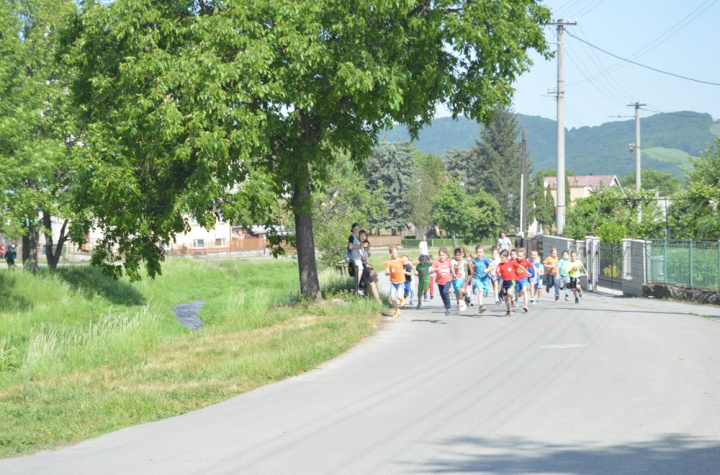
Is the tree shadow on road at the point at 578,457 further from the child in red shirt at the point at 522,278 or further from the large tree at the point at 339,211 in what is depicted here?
the large tree at the point at 339,211

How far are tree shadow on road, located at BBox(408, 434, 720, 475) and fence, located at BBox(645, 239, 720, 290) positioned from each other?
17718 mm

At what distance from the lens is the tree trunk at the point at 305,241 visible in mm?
21141

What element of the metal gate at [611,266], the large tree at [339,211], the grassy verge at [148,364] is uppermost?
the large tree at [339,211]

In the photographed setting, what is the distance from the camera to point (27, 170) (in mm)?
25938

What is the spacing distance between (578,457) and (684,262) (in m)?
20.7

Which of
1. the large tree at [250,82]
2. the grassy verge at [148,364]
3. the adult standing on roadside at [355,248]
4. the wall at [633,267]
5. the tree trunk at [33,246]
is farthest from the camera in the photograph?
the tree trunk at [33,246]

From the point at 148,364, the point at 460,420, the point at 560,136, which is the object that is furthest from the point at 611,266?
the point at 460,420

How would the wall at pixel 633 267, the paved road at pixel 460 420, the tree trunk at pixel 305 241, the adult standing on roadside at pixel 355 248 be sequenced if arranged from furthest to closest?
the wall at pixel 633 267 → the tree trunk at pixel 305 241 → the adult standing on roadside at pixel 355 248 → the paved road at pixel 460 420

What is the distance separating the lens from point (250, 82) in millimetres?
18125

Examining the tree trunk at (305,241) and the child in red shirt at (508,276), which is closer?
the child in red shirt at (508,276)

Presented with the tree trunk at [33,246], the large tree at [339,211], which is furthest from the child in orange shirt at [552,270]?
the tree trunk at [33,246]

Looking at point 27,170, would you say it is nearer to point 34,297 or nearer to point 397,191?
point 34,297

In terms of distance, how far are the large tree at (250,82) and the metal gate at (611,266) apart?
14.3 metres

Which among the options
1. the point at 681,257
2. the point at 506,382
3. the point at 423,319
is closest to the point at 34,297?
the point at 423,319
